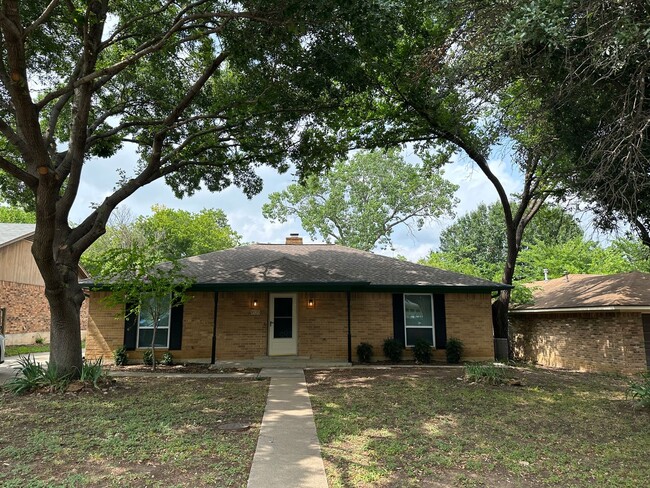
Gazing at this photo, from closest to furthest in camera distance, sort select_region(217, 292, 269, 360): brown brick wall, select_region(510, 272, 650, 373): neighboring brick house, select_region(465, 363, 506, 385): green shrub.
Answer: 1. select_region(465, 363, 506, 385): green shrub
2. select_region(510, 272, 650, 373): neighboring brick house
3. select_region(217, 292, 269, 360): brown brick wall

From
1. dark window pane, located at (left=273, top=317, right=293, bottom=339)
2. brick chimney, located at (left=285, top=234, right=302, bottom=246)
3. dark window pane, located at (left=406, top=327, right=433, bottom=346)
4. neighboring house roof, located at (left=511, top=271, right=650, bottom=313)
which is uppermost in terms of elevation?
brick chimney, located at (left=285, top=234, right=302, bottom=246)

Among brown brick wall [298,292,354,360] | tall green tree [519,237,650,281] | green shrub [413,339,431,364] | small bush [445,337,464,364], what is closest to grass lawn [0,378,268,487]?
brown brick wall [298,292,354,360]

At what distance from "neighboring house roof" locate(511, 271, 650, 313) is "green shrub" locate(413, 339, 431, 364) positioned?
4.58 m

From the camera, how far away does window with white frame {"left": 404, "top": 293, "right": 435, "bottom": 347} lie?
13.2m

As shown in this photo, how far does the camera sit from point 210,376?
10.3 metres

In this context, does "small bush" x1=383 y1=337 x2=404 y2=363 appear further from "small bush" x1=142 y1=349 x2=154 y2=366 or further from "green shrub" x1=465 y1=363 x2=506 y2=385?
"small bush" x1=142 y1=349 x2=154 y2=366

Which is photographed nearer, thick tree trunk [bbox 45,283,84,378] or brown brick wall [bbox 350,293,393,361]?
Answer: thick tree trunk [bbox 45,283,84,378]

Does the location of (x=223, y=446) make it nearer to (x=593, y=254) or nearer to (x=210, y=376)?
(x=210, y=376)

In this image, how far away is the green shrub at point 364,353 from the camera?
41.5 feet

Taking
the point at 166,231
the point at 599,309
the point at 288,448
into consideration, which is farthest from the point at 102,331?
the point at 166,231

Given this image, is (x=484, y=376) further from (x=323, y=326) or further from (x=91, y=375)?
(x=91, y=375)

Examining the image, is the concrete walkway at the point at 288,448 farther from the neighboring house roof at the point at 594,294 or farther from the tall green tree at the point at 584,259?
the tall green tree at the point at 584,259

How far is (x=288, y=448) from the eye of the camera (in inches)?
198

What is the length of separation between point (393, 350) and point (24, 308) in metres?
19.6
